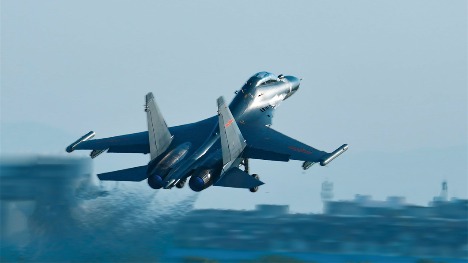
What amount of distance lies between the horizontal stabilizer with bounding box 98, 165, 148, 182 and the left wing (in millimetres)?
4959

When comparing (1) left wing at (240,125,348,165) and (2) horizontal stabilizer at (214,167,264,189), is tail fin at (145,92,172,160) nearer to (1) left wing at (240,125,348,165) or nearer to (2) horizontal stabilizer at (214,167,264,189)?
(2) horizontal stabilizer at (214,167,264,189)

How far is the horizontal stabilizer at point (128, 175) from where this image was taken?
53969 millimetres

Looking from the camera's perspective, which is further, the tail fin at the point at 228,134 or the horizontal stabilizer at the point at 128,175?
the horizontal stabilizer at the point at 128,175

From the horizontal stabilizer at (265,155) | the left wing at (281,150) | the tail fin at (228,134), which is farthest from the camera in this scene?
the horizontal stabilizer at (265,155)

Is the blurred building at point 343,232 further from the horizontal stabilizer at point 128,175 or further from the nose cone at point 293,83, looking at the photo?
the horizontal stabilizer at point 128,175

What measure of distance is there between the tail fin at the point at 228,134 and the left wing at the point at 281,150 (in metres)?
1.54

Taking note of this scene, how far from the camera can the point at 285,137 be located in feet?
193

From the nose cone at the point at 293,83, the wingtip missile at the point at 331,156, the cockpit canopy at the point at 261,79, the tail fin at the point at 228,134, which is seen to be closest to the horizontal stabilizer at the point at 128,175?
the tail fin at the point at 228,134

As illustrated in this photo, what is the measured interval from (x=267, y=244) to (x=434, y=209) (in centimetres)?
1373

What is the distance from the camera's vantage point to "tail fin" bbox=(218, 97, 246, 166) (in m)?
53.6

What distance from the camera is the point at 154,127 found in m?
54.0

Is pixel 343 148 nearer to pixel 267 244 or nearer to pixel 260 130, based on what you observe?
pixel 260 130

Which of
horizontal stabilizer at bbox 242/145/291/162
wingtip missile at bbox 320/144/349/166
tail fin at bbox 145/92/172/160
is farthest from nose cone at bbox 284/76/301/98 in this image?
tail fin at bbox 145/92/172/160

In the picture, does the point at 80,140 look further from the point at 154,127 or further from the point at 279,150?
the point at 279,150
